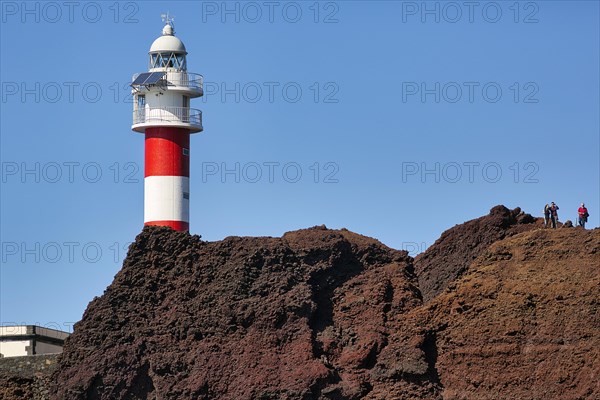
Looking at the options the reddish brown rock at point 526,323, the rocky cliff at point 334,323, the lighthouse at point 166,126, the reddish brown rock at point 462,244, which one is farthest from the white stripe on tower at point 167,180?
the reddish brown rock at point 526,323

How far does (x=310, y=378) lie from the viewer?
29.0 metres

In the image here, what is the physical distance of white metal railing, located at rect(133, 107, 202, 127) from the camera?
47.8 metres

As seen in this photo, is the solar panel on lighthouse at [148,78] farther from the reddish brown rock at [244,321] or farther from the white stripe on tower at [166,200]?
the reddish brown rock at [244,321]

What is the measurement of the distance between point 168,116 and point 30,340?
7.53m

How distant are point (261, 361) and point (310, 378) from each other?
1057 mm

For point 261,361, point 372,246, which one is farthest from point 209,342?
point 372,246

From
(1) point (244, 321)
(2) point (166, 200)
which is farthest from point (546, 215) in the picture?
(2) point (166, 200)

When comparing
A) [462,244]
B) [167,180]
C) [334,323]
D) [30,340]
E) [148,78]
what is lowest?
[334,323]

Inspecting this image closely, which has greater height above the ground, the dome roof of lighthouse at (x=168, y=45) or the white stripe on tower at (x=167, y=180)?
the dome roof of lighthouse at (x=168, y=45)

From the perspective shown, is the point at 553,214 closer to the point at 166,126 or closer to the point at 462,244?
the point at 462,244

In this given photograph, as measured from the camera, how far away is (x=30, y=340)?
47.3m

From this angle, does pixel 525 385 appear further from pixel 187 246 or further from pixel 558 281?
pixel 187 246

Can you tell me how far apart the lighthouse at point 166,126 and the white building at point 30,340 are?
4.29m

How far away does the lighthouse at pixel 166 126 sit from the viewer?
46.9 metres
